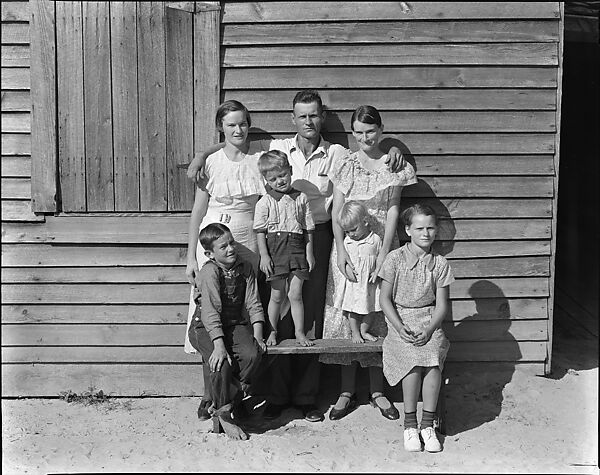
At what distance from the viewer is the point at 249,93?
539 cm

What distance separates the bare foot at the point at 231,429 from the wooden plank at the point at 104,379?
799 millimetres

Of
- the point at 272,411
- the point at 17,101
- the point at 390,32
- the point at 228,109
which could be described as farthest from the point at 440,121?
the point at 17,101

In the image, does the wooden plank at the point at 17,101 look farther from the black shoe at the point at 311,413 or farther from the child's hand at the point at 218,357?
the black shoe at the point at 311,413

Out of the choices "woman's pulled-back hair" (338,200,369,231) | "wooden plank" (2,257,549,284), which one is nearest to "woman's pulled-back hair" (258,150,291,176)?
"woman's pulled-back hair" (338,200,369,231)

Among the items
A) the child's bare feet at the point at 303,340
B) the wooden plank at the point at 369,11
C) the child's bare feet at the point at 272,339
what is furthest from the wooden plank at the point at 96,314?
the wooden plank at the point at 369,11

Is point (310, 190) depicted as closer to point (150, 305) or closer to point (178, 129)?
point (178, 129)

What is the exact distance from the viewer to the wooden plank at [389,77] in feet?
17.6

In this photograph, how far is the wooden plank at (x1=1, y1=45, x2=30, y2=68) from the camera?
5.37 meters

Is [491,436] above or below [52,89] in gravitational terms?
below

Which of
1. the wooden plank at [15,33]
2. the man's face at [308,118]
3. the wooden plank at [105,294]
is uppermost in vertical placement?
the wooden plank at [15,33]

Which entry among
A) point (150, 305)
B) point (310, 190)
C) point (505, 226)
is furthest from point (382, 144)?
point (150, 305)

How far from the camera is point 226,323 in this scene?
4.89 metres

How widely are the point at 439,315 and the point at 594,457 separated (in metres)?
1.25

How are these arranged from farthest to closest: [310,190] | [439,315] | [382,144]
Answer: [382,144] → [310,190] → [439,315]
